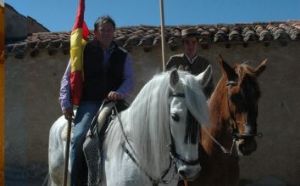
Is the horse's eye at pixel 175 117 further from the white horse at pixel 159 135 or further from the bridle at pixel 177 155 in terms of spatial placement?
the bridle at pixel 177 155

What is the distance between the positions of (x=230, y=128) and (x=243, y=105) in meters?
0.28

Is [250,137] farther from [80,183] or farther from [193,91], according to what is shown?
[80,183]

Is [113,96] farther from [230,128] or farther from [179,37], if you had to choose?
[179,37]

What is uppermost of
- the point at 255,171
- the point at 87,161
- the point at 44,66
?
the point at 44,66

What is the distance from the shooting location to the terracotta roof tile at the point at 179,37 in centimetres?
1233

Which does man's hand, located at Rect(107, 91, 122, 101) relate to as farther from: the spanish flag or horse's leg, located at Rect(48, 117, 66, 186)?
horse's leg, located at Rect(48, 117, 66, 186)

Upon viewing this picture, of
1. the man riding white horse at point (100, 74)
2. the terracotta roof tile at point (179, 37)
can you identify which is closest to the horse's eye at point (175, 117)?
the man riding white horse at point (100, 74)

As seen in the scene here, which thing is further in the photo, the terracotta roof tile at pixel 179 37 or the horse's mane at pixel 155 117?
the terracotta roof tile at pixel 179 37

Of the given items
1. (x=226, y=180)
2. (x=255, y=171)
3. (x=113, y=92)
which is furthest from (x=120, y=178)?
(x=255, y=171)

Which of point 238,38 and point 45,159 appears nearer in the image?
point 238,38

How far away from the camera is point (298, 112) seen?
486 inches

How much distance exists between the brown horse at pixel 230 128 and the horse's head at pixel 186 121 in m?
0.96

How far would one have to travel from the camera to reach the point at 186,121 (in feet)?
13.4

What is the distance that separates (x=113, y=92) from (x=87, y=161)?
66 centimetres
